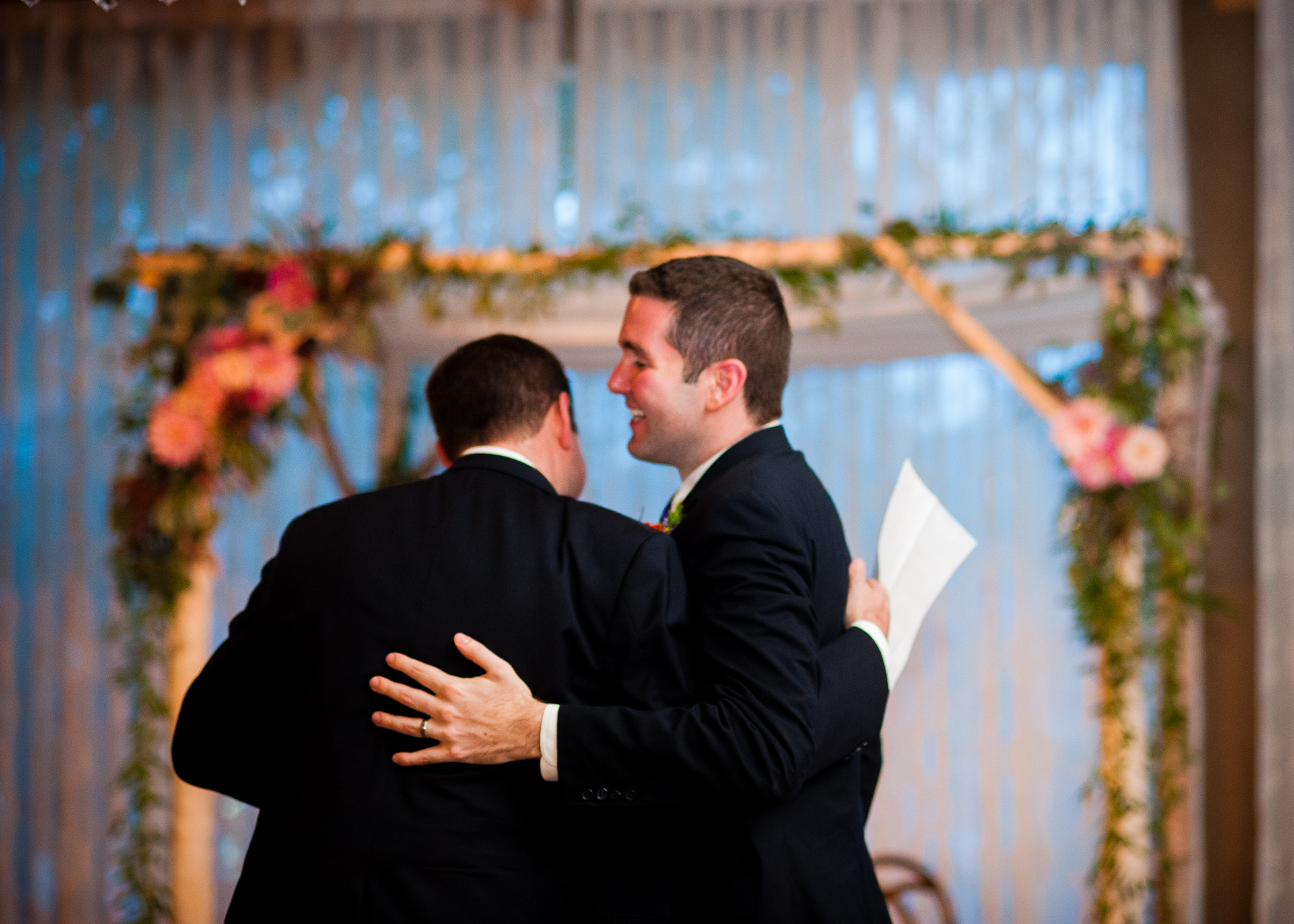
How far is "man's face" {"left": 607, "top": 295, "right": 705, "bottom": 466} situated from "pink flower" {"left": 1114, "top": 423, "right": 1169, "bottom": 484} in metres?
2.16

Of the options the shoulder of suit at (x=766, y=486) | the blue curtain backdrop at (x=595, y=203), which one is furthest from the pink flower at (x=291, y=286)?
the shoulder of suit at (x=766, y=486)

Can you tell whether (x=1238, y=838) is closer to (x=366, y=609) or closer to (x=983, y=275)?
(x=983, y=275)

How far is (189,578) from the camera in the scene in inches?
143

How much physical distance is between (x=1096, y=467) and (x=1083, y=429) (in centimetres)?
13

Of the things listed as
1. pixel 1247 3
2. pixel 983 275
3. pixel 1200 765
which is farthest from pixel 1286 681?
pixel 1247 3

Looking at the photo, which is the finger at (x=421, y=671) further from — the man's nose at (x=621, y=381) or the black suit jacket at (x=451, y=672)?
the man's nose at (x=621, y=381)

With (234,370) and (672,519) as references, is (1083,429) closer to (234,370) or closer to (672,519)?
(672,519)

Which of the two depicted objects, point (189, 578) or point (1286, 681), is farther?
point (1286, 681)

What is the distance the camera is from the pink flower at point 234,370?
3531mm

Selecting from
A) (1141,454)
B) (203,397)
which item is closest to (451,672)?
(203,397)

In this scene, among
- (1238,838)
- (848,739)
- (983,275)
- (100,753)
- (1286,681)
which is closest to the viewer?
(848,739)

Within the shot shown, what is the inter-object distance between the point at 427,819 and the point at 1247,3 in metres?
4.89

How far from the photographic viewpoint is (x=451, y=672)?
4.68 feet

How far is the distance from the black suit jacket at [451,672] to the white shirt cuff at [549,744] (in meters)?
0.05
